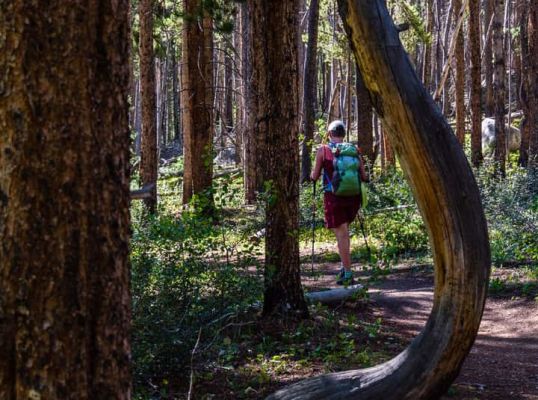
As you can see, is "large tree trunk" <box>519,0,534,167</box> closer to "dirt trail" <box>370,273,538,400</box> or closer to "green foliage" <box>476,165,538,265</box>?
"green foliage" <box>476,165,538,265</box>

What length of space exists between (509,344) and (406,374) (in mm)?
2818

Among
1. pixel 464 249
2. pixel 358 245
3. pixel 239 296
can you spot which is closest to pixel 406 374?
pixel 464 249

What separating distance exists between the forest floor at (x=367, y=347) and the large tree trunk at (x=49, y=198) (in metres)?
2.84

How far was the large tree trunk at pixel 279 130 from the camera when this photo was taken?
20.6 feet

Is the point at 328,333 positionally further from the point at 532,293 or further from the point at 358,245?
the point at 358,245

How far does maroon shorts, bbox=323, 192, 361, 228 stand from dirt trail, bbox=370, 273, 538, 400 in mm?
930

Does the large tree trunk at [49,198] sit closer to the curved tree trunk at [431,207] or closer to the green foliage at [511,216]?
the curved tree trunk at [431,207]

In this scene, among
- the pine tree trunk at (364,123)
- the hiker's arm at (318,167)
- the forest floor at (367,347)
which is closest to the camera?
the forest floor at (367,347)

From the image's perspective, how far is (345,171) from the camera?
26.7 ft

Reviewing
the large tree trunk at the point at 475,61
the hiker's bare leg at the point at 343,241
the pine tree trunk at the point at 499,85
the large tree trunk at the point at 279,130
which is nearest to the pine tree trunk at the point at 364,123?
the large tree trunk at the point at 475,61

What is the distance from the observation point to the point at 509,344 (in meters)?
6.57

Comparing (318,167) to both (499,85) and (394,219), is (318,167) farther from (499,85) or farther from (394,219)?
(499,85)

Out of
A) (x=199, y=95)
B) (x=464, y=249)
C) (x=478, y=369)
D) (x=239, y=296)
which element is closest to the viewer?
(x=464, y=249)

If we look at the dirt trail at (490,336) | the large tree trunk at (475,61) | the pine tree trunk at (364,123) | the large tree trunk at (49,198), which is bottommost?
the dirt trail at (490,336)
